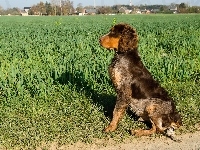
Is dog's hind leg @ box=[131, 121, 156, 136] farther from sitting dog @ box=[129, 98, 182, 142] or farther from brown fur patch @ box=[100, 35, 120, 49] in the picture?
brown fur patch @ box=[100, 35, 120, 49]

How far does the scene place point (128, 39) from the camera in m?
5.04

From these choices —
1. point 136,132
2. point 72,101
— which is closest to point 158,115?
Answer: point 136,132

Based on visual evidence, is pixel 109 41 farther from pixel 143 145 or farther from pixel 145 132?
pixel 143 145

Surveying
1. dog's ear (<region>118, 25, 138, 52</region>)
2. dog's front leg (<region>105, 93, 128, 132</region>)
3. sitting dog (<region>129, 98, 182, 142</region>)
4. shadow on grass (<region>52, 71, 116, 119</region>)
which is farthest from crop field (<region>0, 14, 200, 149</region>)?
dog's ear (<region>118, 25, 138, 52</region>)

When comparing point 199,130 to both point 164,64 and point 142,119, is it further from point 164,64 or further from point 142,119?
point 164,64

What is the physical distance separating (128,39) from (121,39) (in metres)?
0.11

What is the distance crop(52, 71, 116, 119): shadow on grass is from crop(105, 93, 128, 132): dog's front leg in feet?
2.01

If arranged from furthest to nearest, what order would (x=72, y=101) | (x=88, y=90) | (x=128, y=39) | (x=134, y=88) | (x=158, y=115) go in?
A: 1. (x=88, y=90)
2. (x=72, y=101)
3. (x=134, y=88)
4. (x=158, y=115)
5. (x=128, y=39)

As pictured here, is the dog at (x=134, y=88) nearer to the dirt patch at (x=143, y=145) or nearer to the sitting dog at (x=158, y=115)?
the sitting dog at (x=158, y=115)

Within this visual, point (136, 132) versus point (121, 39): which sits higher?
point (121, 39)

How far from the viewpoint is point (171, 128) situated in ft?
17.3

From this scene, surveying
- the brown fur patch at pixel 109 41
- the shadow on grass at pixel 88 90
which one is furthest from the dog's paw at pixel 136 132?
the brown fur patch at pixel 109 41

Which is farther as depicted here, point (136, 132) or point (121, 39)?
point (136, 132)

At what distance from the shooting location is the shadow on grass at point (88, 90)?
652 centimetres
